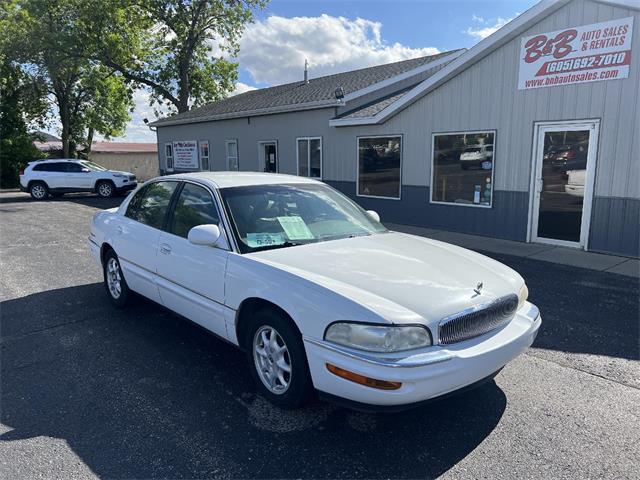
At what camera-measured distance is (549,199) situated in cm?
918

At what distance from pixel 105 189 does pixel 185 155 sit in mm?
3750

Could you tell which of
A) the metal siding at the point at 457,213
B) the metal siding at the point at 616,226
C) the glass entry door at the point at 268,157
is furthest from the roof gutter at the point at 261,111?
the metal siding at the point at 616,226

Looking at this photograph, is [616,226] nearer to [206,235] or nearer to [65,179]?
[206,235]

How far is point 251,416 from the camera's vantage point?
3.22 metres

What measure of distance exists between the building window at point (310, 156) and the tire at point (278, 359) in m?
11.4

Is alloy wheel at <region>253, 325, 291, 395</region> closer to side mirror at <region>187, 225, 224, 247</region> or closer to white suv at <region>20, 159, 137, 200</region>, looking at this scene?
side mirror at <region>187, 225, 224, 247</region>

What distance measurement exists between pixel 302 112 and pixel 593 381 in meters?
12.4

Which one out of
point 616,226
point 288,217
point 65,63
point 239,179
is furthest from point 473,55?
point 65,63

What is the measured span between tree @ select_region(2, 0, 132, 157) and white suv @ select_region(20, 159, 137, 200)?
372 inches

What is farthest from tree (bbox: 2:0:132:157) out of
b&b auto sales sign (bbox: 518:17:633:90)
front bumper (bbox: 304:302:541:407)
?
front bumper (bbox: 304:302:541:407)

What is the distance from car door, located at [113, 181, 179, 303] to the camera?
4.58 m

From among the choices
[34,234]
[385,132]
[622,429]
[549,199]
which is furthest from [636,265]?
[34,234]

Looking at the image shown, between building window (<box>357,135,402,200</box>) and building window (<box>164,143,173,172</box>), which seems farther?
building window (<box>164,143,173,172</box>)

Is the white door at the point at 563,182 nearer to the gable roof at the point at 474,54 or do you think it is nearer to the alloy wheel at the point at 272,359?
the gable roof at the point at 474,54
